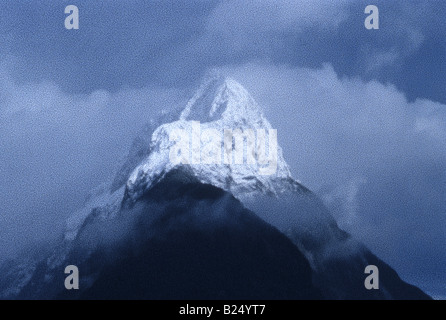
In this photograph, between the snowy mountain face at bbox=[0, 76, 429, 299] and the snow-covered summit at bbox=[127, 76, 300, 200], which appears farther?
the snow-covered summit at bbox=[127, 76, 300, 200]

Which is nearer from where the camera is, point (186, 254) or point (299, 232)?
point (186, 254)

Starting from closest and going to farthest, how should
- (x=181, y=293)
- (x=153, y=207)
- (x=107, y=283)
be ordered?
(x=181, y=293) < (x=107, y=283) < (x=153, y=207)

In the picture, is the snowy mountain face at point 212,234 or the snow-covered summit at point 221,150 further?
the snow-covered summit at point 221,150

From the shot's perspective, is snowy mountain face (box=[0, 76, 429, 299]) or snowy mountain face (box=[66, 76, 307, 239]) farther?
snowy mountain face (box=[66, 76, 307, 239])

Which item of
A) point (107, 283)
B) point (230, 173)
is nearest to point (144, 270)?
point (107, 283)

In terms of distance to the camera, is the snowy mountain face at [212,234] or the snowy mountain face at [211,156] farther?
the snowy mountain face at [211,156]
